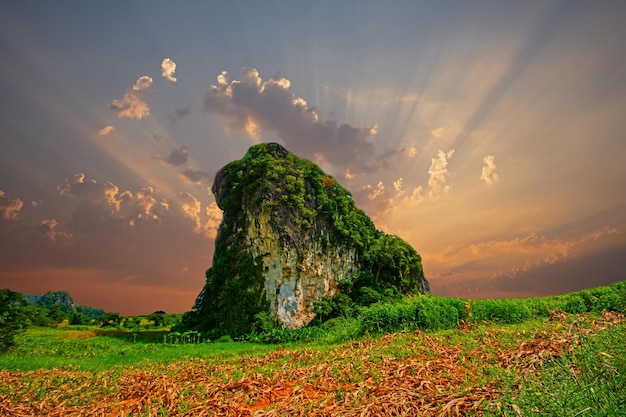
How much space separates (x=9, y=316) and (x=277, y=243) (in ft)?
53.2

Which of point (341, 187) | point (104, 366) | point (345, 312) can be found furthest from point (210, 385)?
point (341, 187)

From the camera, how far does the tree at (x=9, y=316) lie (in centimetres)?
1587

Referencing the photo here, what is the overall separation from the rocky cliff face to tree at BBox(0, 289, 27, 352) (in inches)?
520

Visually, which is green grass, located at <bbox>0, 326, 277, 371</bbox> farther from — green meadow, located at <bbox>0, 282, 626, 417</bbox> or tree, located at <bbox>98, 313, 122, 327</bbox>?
tree, located at <bbox>98, 313, 122, 327</bbox>

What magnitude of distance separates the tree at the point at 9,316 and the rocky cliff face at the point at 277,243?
1322cm

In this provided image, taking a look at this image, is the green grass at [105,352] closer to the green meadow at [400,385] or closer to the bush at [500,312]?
the green meadow at [400,385]

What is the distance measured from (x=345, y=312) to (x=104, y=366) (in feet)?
59.5

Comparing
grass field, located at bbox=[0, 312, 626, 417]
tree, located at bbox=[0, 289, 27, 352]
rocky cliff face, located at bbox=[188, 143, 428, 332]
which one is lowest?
grass field, located at bbox=[0, 312, 626, 417]

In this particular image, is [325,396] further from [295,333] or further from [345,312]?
[345,312]

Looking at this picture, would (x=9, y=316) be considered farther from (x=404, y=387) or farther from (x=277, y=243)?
(x=404, y=387)

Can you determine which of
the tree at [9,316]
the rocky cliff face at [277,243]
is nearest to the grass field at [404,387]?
the tree at [9,316]

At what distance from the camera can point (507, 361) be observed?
6262mm

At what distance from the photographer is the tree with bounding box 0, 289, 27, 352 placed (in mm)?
15867

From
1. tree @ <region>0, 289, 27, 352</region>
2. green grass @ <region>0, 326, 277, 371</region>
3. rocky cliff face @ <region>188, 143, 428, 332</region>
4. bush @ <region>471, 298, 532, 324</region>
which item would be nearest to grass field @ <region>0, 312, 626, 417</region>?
green grass @ <region>0, 326, 277, 371</region>
